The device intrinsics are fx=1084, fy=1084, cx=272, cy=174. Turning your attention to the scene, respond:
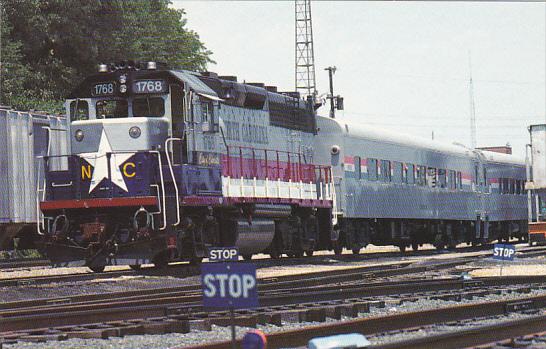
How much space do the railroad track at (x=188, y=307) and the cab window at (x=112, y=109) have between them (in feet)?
16.3

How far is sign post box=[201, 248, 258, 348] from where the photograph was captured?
764cm

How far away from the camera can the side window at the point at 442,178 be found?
36.7 metres

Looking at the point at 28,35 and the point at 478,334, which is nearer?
the point at 478,334

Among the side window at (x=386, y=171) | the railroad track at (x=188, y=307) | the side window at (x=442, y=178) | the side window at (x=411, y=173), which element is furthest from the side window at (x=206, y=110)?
the side window at (x=442, y=178)

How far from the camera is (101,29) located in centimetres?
5122

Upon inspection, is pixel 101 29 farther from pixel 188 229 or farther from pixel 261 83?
pixel 188 229

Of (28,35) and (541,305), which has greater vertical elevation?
(28,35)

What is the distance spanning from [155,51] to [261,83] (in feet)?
104

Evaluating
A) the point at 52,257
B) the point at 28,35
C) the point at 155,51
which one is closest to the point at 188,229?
the point at 52,257

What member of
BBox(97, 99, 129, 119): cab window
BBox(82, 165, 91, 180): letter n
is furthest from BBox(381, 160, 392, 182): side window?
BBox(82, 165, 91, 180): letter n

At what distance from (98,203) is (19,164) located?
20.2 feet

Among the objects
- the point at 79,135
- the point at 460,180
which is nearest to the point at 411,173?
the point at 460,180

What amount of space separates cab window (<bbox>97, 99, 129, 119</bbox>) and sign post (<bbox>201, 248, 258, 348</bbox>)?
12.7 metres

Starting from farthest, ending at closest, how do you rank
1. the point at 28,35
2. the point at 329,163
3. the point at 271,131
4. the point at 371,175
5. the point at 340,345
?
the point at 28,35
the point at 371,175
the point at 329,163
the point at 271,131
the point at 340,345
